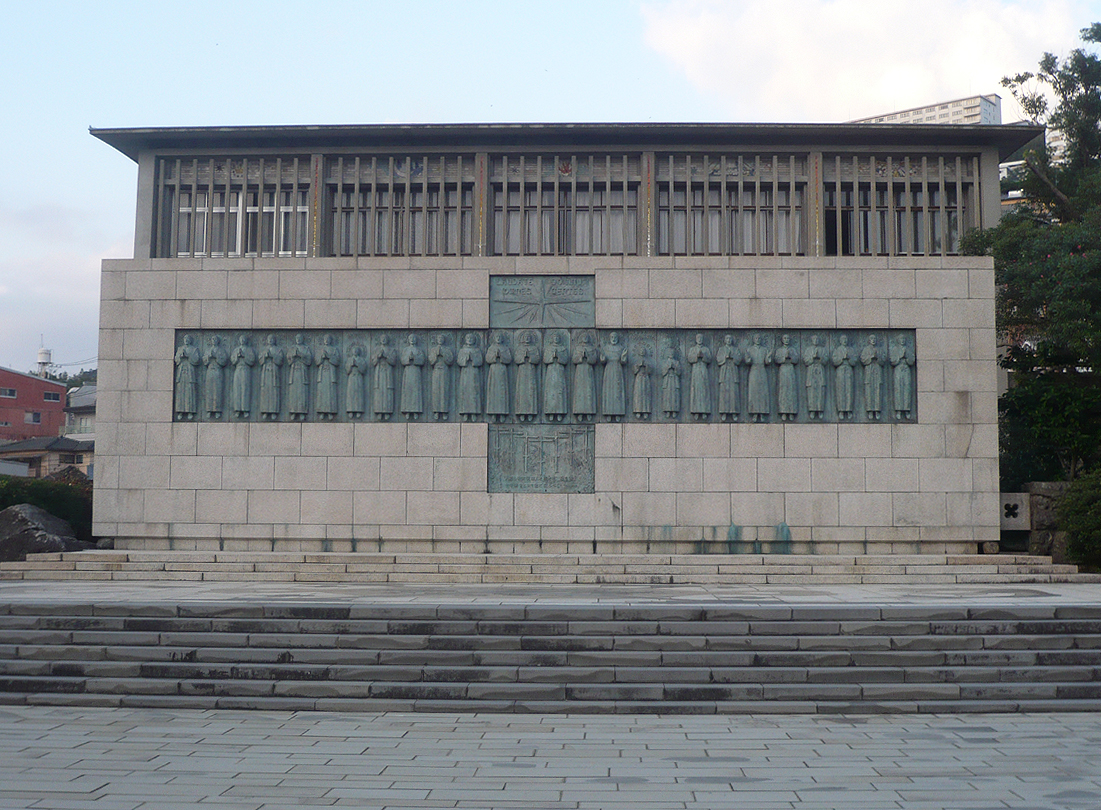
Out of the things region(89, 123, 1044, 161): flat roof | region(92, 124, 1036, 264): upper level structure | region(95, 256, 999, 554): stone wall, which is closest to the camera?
region(95, 256, 999, 554): stone wall

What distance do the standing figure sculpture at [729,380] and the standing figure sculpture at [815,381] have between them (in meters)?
1.17

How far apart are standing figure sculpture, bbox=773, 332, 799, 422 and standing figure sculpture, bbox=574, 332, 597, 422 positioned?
3.15 m

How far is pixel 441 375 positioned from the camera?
55.0ft

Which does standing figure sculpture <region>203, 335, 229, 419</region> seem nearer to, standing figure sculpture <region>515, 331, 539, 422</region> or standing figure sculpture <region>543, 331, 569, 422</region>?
standing figure sculpture <region>515, 331, 539, 422</region>

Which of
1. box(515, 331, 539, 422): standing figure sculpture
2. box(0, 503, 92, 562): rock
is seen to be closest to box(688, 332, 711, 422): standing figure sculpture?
box(515, 331, 539, 422): standing figure sculpture

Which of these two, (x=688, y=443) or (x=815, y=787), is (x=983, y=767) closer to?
(x=815, y=787)

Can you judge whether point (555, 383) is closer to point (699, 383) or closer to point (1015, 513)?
point (699, 383)

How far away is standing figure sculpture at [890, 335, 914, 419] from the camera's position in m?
16.5

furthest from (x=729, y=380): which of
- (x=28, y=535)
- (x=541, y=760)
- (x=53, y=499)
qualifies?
(x=53, y=499)

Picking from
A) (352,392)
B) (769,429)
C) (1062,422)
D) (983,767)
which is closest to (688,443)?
(769,429)

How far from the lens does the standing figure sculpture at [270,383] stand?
16750mm

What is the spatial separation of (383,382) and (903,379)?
8.89 meters

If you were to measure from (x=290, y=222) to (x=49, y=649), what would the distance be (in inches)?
505

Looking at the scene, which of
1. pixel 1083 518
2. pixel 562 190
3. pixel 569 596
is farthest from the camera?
pixel 562 190
